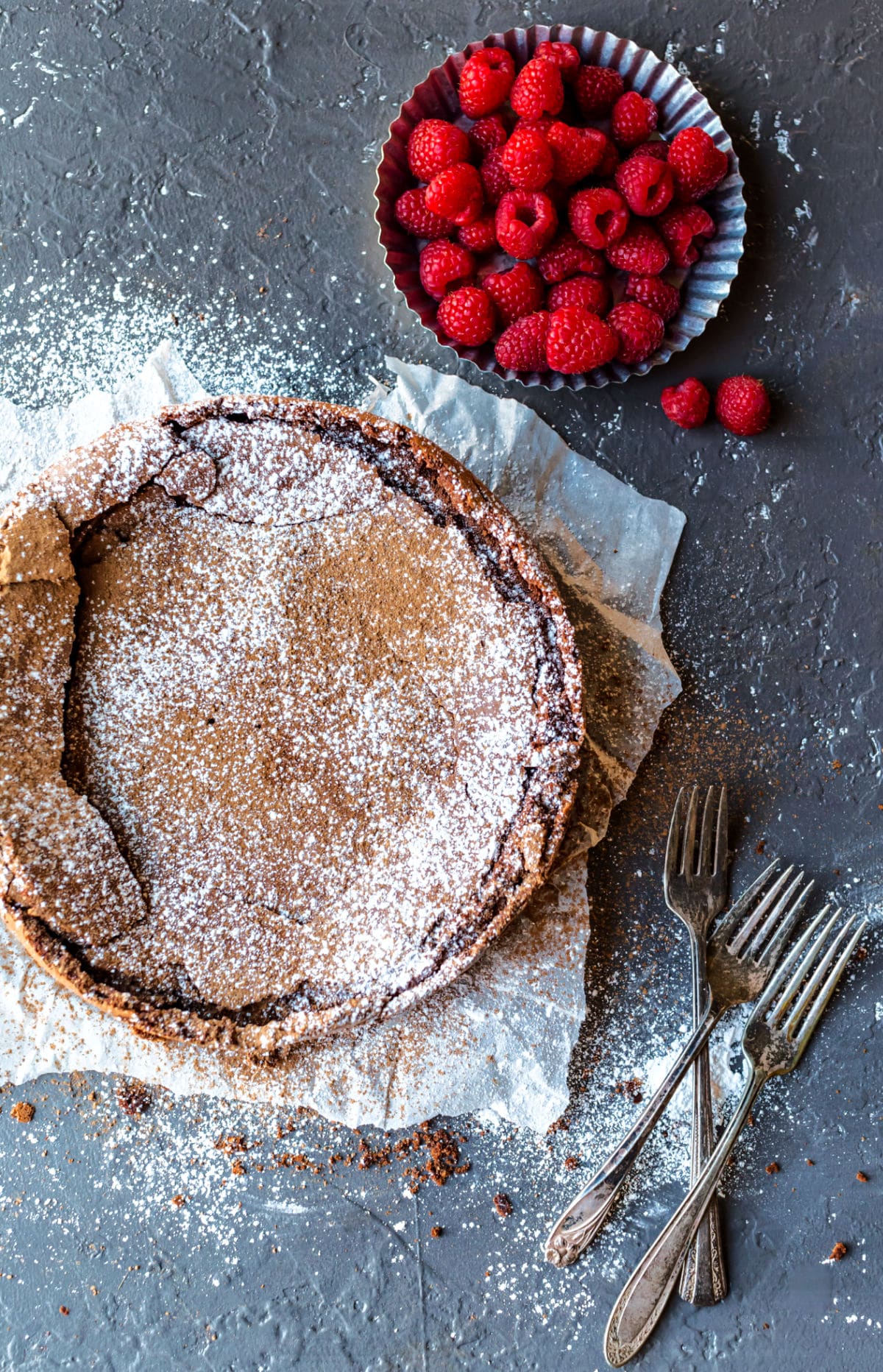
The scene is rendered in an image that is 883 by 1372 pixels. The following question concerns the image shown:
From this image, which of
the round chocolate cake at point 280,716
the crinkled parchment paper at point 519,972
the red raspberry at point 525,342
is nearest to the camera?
the round chocolate cake at point 280,716

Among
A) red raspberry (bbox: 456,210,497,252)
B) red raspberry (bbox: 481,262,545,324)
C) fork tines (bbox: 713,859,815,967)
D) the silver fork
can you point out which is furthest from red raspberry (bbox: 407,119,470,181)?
fork tines (bbox: 713,859,815,967)

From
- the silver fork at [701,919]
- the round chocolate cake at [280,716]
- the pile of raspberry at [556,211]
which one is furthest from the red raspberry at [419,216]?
the silver fork at [701,919]

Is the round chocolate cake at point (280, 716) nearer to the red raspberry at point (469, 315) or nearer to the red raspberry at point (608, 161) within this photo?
the red raspberry at point (469, 315)

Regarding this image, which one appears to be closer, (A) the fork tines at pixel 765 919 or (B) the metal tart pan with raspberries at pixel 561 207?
(B) the metal tart pan with raspberries at pixel 561 207

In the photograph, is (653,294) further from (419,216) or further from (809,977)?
(809,977)

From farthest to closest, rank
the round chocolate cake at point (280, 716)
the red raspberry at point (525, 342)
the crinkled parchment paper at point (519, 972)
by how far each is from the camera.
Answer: the crinkled parchment paper at point (519, 972) < the red raspberry at point (525, 342) < the round chocolate cake at point (280, 716)
